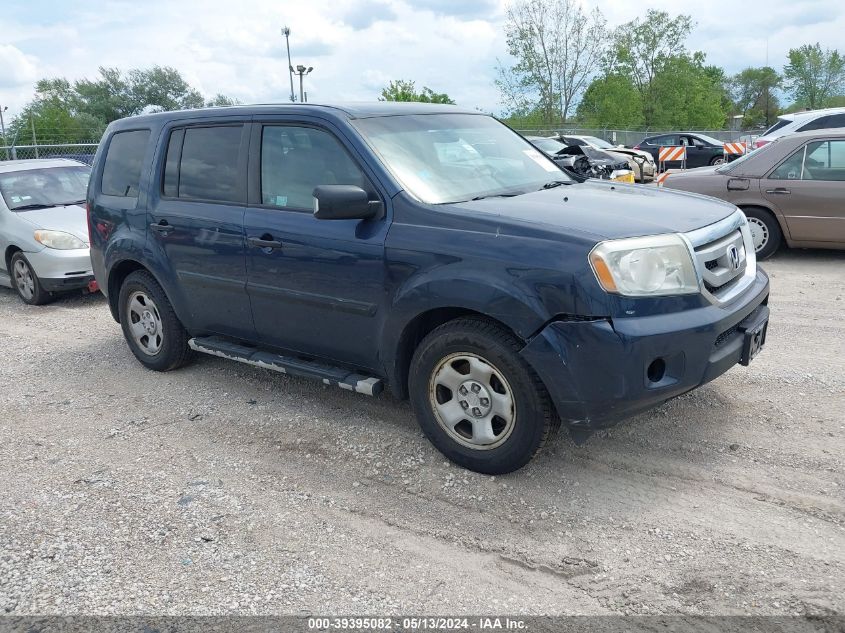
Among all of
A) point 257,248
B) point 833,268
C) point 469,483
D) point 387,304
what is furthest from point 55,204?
point 833,268

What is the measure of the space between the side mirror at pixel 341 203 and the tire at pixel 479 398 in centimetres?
76

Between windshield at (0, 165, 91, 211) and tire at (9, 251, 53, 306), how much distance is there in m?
0.69

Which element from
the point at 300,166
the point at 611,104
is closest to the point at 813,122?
the point at 300,166

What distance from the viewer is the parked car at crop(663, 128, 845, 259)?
8406 millimetres

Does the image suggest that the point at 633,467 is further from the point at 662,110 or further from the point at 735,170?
the point at 662,110

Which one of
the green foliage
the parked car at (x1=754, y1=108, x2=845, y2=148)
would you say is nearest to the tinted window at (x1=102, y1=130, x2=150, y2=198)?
the parked car at (x1=754, y1=108, x2=845, y2=148)

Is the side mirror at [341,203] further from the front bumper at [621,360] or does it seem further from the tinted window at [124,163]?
the tinted window at [124,163]

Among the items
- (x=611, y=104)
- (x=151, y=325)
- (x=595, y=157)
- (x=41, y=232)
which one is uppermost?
(x=611, y=104)

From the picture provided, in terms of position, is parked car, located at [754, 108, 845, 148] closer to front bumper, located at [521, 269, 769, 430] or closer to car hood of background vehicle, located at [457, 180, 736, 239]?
car hood of background vehicle, located at [457, 180, 736, 239]

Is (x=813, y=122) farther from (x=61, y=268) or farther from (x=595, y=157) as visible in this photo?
(x=61, y=268)

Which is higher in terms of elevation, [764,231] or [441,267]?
[441,267]

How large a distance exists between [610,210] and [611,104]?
50.3 meters

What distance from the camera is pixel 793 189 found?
8.55 m

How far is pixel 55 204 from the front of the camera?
30.3ft
